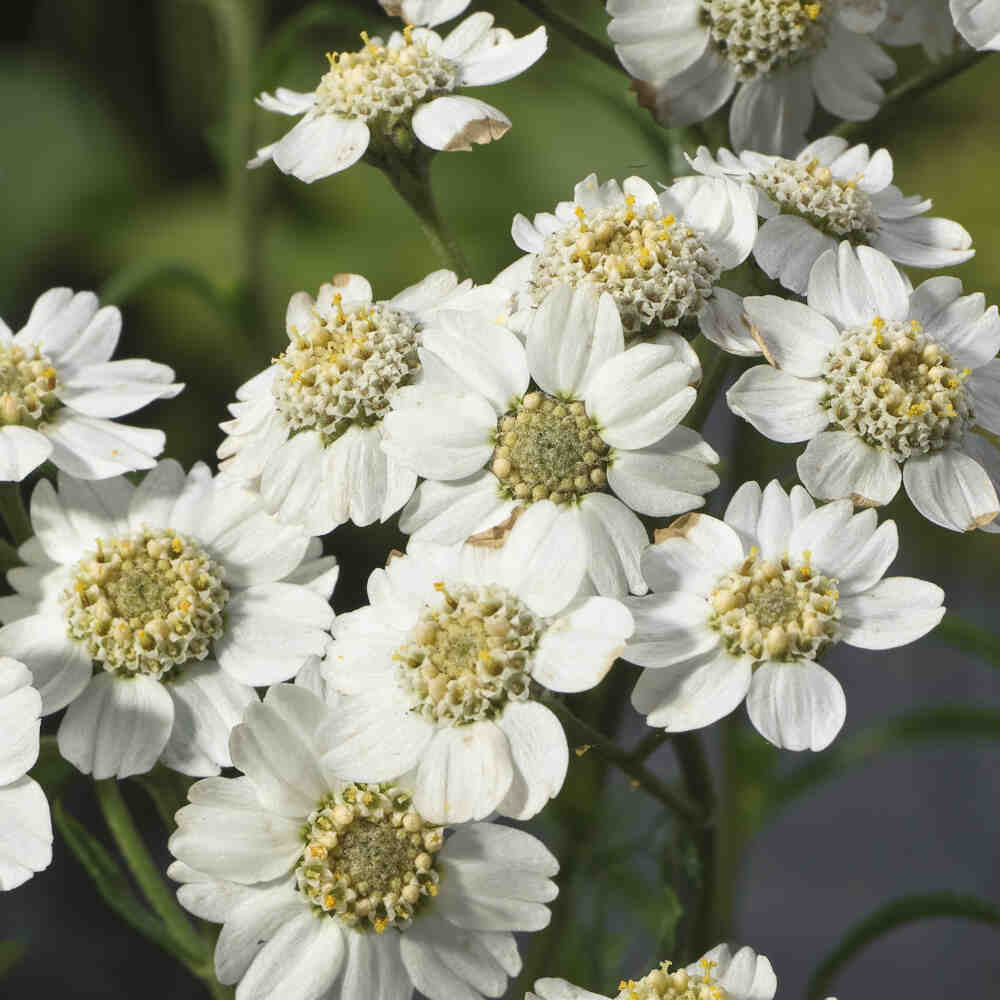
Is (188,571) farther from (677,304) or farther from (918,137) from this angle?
(918,137)

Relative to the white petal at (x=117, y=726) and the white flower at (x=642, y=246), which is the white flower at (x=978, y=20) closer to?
the white flower at (x=642, y=246)

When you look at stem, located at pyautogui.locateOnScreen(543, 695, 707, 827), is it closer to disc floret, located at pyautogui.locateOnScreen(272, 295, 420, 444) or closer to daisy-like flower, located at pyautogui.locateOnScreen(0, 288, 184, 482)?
disc floret, located at pyautogui.locateOnScreen(272, 295, 420, 444)

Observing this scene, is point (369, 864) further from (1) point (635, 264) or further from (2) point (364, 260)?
(2) point (364, 260)

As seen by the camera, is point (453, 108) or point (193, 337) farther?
point (193, 337)

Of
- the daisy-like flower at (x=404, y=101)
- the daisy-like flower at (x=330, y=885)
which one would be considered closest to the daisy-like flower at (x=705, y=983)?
the daisy-like flower at (x=330, y=885)

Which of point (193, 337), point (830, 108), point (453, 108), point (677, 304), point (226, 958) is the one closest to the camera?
point (226, 958)

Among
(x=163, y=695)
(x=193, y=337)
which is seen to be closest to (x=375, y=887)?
(x=163, y=695)
